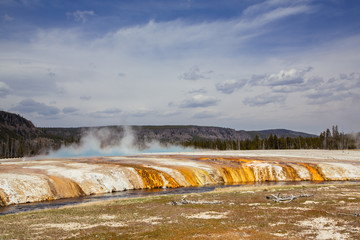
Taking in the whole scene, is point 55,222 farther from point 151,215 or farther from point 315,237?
point 315,237

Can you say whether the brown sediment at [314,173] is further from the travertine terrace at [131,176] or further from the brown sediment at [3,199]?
the brown sediment at [3,199]

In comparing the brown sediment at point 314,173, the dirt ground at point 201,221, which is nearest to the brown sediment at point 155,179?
the dirt ground at point 201,221

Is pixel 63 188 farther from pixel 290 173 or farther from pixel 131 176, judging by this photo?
pixel 290 173

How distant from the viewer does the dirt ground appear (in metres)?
16.7

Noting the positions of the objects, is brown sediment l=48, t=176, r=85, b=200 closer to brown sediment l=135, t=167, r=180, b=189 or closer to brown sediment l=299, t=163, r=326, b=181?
brown sediment l=135, t=167, r=180, b=189

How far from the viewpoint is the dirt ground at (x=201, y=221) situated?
54.6ft

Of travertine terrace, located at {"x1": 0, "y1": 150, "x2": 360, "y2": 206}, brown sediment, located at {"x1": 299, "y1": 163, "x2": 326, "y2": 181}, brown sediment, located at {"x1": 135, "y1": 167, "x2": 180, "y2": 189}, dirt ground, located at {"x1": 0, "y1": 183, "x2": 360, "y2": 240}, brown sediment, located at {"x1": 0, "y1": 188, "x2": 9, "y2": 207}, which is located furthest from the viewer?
brown sediment, located at {"x1": 299, "y1": 163, "x2": 326, "y2": 181}

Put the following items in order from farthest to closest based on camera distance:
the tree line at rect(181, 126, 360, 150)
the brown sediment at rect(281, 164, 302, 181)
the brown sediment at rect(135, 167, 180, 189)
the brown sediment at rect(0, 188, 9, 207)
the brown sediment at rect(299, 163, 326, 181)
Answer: the tree line at rect(181, 126, 360, 150), the brown sediment at rect(281, 164, 302, 181), the brown sediment at rect(299, 163, 326, 181), the brown sediment at rect(135, 167, 180, 189), the brown sediment at rect(0, 188, 9, 207)

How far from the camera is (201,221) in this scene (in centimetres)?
1984

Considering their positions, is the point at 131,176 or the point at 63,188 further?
the point at 131,176

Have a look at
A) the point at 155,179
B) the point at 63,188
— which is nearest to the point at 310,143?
the point at 155,179

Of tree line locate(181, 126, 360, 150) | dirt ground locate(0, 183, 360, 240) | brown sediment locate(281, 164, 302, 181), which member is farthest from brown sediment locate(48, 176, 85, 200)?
tree line locate(181, 126, 360, 150)

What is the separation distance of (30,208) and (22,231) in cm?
1348

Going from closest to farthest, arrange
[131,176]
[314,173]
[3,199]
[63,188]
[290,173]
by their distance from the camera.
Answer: [3,199]
[63,188]
[131,176]
[314,173]
[290,173]
